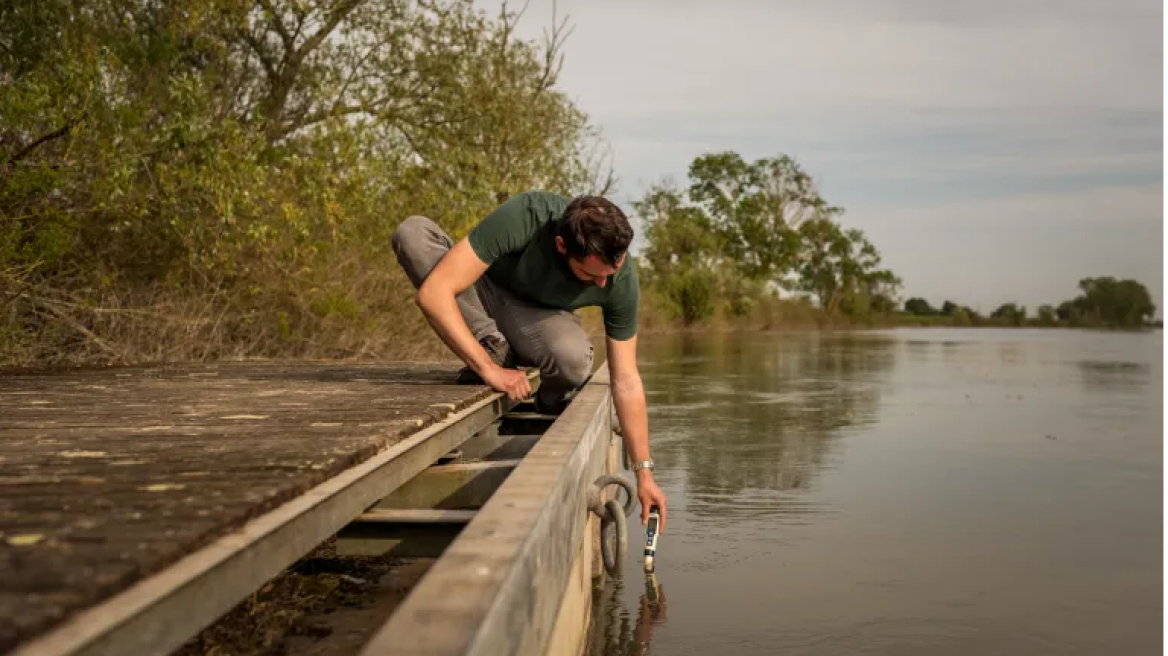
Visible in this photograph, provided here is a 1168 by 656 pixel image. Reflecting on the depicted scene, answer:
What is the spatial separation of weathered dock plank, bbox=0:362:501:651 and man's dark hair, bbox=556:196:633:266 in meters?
0.76

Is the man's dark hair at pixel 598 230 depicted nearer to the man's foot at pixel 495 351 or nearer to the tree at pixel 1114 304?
the man's foot at pixel 495 351

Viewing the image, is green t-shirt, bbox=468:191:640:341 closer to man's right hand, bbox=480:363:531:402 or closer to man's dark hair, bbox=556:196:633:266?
man's dark hair, bbox=556:196:633:266

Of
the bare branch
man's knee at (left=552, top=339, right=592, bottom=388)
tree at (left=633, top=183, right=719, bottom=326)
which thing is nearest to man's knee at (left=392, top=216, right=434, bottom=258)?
man's knee at (left=552, top=339, right=592, bottom=388)

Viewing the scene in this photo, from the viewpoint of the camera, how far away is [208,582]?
1671mm

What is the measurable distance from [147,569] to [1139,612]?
12.7 feet

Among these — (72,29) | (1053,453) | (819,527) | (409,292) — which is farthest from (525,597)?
(409,292)

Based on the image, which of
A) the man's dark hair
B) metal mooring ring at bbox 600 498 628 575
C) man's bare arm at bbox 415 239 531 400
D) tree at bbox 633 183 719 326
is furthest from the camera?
tree at bbox 633 183 719 326

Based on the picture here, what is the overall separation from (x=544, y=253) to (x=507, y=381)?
22.9 inches

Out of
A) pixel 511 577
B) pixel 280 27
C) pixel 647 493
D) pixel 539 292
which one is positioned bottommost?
pixel 647 493

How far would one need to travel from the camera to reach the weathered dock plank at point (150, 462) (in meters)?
1.54

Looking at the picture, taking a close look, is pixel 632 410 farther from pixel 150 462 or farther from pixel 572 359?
pixel 150 462

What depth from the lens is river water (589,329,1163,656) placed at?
3.96 metres

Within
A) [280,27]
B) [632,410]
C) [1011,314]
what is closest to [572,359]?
[632,410]

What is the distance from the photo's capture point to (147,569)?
5.07ft
